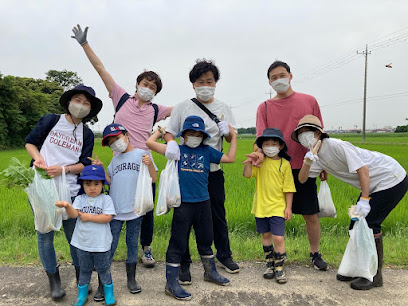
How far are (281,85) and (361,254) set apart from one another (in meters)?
1.84

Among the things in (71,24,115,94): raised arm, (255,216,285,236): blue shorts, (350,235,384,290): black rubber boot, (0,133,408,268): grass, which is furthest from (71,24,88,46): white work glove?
(350,235,384,290): black rubber boot

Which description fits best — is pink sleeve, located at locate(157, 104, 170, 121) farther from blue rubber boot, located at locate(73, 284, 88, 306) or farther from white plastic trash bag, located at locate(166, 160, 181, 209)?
blue rubber boot, located at locate(73, 284, 88, 306)

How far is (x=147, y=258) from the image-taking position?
3.31m

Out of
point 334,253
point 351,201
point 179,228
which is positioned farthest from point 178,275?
point 351,201

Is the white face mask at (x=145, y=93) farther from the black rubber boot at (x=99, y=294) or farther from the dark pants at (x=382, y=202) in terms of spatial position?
the dark pants at (x=382, y=202)

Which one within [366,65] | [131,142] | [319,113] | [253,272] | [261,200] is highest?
[366,65]

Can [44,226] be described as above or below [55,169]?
below

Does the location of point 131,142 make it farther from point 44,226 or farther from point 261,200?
point 261,200

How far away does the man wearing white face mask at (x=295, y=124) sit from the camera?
325 centimetres

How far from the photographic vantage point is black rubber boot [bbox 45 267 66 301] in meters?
2.61

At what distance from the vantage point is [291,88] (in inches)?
132

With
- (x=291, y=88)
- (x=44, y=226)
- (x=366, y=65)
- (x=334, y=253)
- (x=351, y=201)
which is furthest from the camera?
(x=366, y=65)

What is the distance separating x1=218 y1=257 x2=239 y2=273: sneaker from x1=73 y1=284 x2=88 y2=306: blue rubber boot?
1363mm

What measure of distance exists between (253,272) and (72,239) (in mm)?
1810
